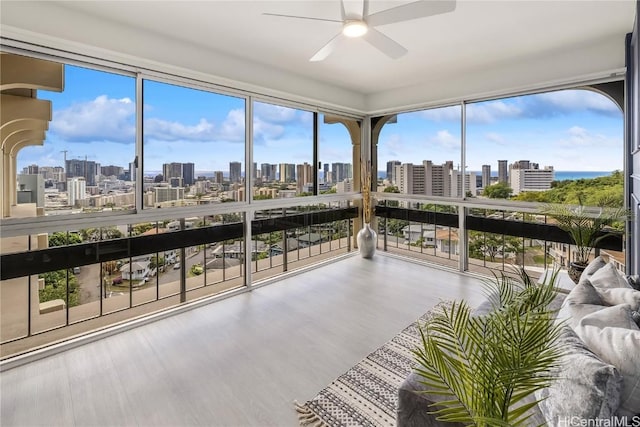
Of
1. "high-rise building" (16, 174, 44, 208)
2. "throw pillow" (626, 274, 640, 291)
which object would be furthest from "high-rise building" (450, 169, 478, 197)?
"high-rise building" (16, 174, 44, 208)

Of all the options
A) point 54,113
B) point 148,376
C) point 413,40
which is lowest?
point 148,376

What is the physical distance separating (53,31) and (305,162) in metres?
2.82

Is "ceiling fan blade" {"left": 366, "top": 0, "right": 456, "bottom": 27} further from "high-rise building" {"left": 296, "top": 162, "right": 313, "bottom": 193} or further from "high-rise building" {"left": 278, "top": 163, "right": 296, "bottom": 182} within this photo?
"high-rise building" {"left": 296, "top": 162, "right": 313, "bottom": 193}

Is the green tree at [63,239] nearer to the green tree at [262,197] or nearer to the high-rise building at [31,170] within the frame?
the high-rise building at [31,170]

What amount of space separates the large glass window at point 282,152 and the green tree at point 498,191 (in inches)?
90.6

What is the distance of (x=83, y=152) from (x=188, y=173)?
34.7 inches

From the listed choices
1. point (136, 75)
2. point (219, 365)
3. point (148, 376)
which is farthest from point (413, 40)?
point (148, 376)

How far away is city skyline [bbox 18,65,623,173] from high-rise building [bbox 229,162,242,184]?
0.23ft

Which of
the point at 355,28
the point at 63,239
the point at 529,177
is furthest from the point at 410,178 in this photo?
the point at 63,239

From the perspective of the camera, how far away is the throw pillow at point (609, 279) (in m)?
1.74

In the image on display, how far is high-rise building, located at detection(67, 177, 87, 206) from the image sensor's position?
2.57 m

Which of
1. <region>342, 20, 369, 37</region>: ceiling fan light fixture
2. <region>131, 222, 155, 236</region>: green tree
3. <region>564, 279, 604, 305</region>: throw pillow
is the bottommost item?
<region>564, 279, 604, 305</region>: throw pillow

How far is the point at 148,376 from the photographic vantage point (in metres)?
2.19

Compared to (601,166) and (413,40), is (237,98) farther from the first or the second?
(601,166)
